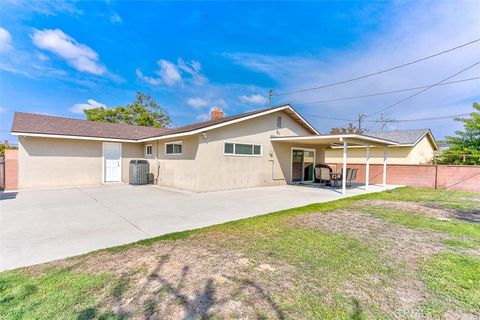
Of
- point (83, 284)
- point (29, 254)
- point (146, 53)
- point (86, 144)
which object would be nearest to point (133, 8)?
point (86, 144)

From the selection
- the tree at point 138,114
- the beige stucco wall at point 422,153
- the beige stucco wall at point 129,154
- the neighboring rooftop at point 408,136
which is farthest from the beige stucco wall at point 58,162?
the beige stucco wall at point 422,153

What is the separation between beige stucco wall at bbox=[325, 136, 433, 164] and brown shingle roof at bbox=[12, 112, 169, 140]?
1713cm

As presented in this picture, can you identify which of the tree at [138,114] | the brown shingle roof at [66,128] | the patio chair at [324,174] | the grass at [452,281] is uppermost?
the tree at [138,114]

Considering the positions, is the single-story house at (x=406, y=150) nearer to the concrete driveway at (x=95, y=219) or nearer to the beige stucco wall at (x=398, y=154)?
the beige stucco wall at (x=398, y=154)

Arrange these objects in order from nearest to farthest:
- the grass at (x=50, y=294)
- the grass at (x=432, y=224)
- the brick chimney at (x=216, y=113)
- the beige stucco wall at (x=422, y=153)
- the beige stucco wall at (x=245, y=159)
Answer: the grass at (x=50, y=294)
the grass at (x=432, y=224)
the beige stucco wall at (x=245, y=159)
the brick chimney at (x=216, y=113)
the beige stucco wall at (x=422, y=153)

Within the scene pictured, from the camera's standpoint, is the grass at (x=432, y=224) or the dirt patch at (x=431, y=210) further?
the dirt patch at (x=431, y=210)

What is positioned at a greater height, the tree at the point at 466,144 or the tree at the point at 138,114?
the tree at the point at 138,114

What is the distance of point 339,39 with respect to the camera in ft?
53.0

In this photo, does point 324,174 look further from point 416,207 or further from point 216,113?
point 216,113

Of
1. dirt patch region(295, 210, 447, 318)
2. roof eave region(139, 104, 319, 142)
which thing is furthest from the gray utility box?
dirt patch region(295, 210, 447, 318)

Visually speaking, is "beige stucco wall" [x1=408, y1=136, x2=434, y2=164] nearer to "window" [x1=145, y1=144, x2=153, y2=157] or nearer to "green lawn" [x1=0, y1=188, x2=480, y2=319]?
"green lawn" [x1=0, y1=188, x2=480, y2=319]

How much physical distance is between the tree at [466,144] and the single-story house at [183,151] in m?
6.89

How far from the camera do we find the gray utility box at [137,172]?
41.9 feet

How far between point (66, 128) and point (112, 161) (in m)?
2.81
